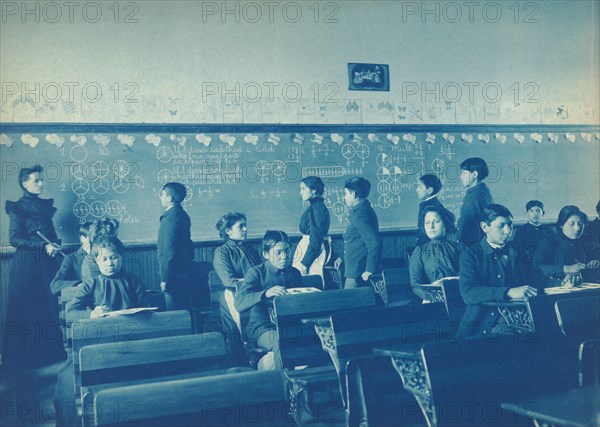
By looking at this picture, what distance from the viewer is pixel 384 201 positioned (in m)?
4.92

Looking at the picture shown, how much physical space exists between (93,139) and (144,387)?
103 inches

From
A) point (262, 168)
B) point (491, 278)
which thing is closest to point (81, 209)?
point (262, 168)

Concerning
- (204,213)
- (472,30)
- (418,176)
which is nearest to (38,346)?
(204,213)

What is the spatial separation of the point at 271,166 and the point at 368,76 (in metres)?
1.01

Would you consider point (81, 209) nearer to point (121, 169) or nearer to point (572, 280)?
point (121, 169)

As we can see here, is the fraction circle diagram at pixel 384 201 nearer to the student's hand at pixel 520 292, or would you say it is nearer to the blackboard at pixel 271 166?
the blackboard at pixel 271 166

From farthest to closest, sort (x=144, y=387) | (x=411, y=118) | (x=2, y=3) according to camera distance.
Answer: (x=411, y=118)
(x=2, y=3)
(x=144, y=387)

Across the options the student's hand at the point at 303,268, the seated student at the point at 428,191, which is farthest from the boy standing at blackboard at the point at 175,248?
the seated student at the point at 428,191

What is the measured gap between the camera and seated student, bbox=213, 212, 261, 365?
382 centimetres

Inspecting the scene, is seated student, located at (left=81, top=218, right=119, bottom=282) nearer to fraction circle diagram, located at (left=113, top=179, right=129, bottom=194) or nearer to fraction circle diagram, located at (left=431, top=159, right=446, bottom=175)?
fraction circle diagram, located at (left=113, top=179, right=129, bottom=194)

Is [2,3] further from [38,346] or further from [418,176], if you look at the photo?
[418,176]

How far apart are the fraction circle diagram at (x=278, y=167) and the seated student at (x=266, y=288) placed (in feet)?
3.87

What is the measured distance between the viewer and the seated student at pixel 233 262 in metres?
3.82

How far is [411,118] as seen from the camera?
4.97 meters
